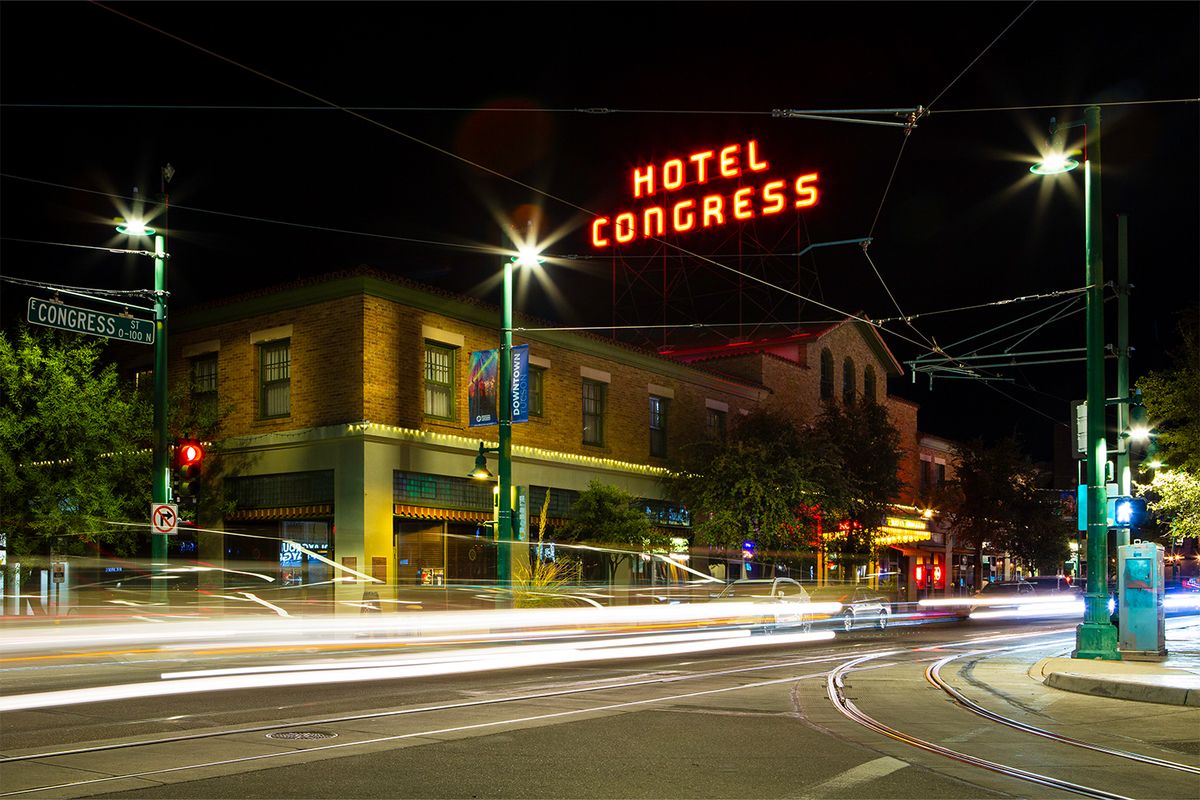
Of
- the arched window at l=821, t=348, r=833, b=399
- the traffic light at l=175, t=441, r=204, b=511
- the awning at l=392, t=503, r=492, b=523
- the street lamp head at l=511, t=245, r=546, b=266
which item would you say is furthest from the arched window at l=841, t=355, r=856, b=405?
the traffic light at l=175, t=441, r=204, b=511

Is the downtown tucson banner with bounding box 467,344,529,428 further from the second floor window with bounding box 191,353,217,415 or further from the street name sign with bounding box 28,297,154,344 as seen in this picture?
the street name sign with bounding box 28,297,154,344

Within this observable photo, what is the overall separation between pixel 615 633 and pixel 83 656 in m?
12.7

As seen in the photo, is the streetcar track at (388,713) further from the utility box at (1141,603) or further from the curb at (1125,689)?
the utility box at (1141,603)

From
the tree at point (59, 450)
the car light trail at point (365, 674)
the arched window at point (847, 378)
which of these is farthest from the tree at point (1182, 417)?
the tree at point (59, 450)

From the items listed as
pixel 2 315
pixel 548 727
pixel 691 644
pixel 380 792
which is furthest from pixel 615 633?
pixel 2 315

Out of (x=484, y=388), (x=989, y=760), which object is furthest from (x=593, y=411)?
(x=989, y=760)

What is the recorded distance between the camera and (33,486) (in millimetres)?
25641

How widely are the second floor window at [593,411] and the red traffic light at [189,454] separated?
14.6 meters

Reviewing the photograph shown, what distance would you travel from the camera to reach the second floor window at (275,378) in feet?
96.6

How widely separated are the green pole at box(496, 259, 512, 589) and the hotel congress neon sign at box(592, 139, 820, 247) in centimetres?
2048

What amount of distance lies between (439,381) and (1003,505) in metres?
→ 37.3

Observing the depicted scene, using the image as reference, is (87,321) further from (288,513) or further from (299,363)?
(288,513)

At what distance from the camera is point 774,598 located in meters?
28.3

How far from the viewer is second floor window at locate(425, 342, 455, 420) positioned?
29.7 m
